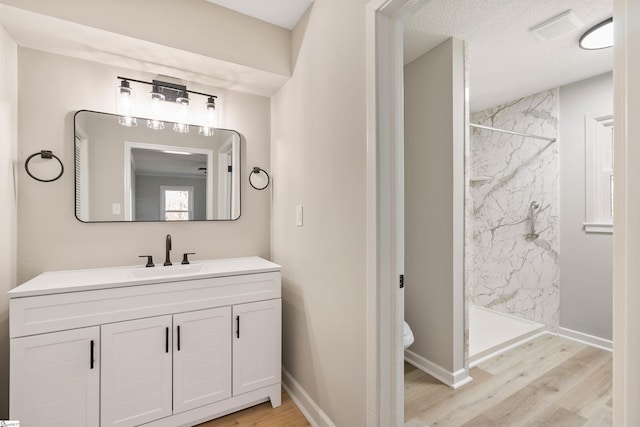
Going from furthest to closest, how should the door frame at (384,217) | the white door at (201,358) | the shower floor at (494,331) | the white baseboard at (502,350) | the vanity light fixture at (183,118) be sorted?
1. the shower floor at (494,331)
2. the white baseboard at (502,350)
3. the vanity light fixture at (183,118)
4. the white door at (201,358)
5. the door frame at (384,217)

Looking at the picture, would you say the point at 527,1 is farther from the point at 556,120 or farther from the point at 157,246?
the point at 157,246

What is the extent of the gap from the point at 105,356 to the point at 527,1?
298 cm

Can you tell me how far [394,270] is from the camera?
4.32 ft

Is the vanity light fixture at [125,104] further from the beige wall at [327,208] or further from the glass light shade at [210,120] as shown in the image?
the beige wall at [327,208]

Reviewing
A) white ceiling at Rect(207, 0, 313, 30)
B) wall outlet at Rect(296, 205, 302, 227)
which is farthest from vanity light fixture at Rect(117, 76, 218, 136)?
wall outlet at Rect(296, 205, 302, 227)

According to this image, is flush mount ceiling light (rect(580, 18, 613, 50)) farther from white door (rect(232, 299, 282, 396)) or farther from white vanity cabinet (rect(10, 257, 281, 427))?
white door (rect(232, 299, 282, 396))

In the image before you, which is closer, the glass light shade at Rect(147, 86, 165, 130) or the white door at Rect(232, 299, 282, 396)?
the white door at Rect(232, 299, 282, 396)

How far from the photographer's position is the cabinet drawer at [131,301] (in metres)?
1.36

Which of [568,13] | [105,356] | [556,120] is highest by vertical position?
[568,13]

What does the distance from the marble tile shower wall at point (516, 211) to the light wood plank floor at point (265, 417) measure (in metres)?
2.24

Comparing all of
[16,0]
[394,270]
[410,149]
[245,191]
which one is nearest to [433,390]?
[394,270]

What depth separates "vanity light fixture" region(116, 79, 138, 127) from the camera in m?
1.88

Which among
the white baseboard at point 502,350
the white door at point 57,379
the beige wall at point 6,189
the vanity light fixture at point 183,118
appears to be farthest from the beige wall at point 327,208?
the beige wall at point 6,189

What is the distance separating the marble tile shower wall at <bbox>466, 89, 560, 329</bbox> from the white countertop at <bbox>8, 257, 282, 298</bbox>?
2.16 meters
